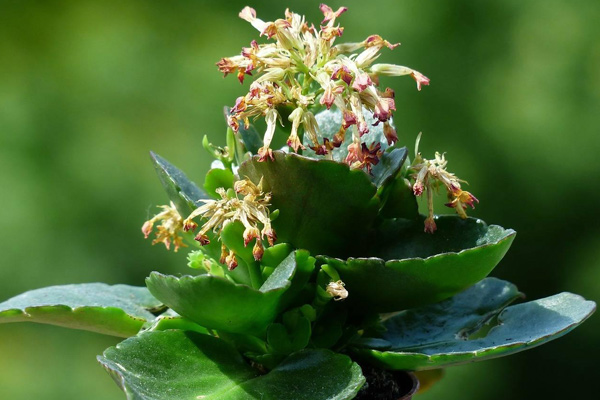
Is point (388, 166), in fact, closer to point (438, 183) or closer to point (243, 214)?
point (438, 183)

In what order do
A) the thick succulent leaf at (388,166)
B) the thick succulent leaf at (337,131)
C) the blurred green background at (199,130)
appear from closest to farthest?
1. the thick succulent leaf at (388,166)
2. the thick succulent leaf at (337,131)
3. the blurred green background at (199,130)

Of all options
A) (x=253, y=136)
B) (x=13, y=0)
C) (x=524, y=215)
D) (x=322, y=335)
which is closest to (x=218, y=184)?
(x=253, y=136)

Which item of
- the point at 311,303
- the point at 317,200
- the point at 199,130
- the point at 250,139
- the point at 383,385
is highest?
the point at 199,130

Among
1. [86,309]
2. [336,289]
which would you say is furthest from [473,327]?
[86,309]

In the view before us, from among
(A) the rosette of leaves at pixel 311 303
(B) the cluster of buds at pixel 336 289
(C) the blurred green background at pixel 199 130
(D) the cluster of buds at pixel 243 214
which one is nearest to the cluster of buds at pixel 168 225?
(A) the rosette of leaves at pixel 311 303

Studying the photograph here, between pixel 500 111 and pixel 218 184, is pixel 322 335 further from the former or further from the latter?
pixel 500 111

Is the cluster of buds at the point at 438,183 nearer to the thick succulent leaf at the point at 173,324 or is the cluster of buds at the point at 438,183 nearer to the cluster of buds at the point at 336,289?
the cluster of buds at the point at 336,289
